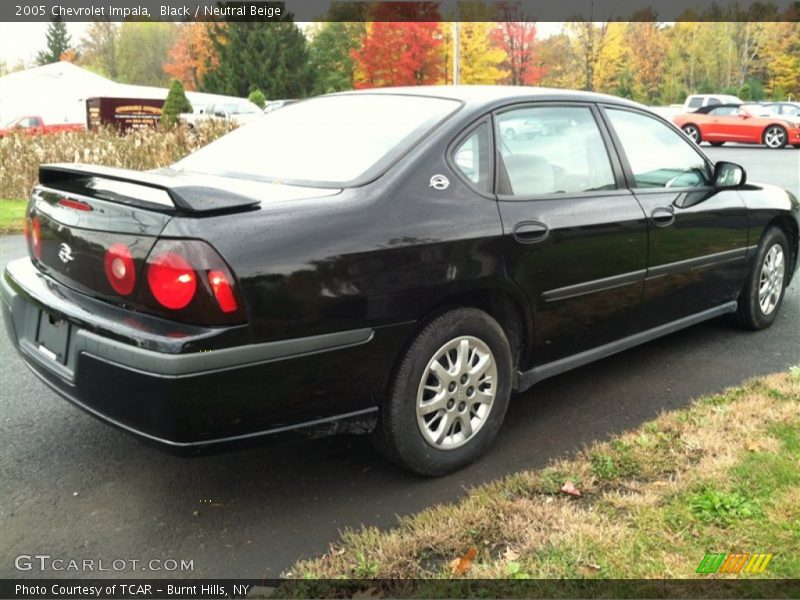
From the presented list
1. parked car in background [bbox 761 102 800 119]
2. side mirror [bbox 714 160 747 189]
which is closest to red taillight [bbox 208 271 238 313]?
side mirror [bbox 714 160 747 189]

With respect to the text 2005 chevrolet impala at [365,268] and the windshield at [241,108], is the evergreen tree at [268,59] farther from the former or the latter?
the text 2005 chevrolet impala at [365,268]

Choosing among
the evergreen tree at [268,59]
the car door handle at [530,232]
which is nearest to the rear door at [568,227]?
the car door handle at [530,232]

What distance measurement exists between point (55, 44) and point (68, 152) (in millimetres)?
66869

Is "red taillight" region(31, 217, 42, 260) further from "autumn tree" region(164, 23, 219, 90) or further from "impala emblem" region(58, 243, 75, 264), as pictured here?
"autumn tree" region(164, 23, 219, 90)

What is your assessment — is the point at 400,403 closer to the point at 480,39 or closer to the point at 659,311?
the point at 659,311

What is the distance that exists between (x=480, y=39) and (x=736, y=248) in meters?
40.6

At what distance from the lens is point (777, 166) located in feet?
60.2

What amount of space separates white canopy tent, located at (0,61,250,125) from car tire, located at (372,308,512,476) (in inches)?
1410

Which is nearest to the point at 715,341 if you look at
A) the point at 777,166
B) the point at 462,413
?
the point at 462,413

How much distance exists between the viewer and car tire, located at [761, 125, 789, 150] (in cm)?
2442

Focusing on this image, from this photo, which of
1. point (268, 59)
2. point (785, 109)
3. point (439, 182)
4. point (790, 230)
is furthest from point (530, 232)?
point (268, 59)

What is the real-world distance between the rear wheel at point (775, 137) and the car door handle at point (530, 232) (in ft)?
80.4

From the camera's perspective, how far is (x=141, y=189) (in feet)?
9.05

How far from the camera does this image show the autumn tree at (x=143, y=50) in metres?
63.8
